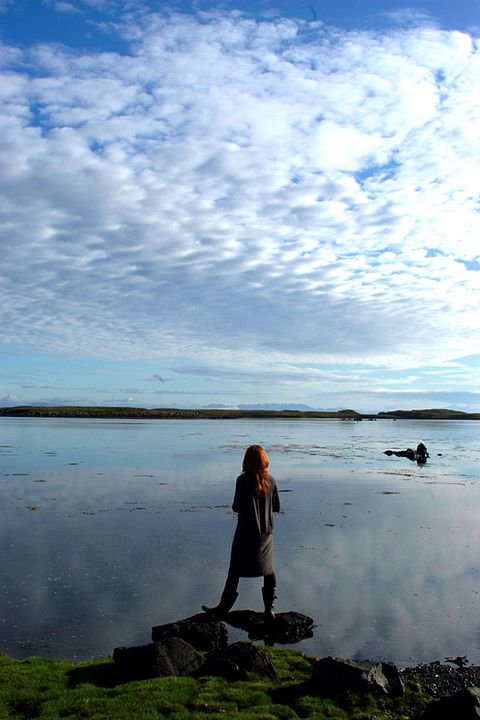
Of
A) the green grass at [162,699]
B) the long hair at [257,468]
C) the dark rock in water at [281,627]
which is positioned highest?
the long hair at [257,468]

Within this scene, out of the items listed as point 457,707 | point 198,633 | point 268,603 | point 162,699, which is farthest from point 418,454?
point 162,699

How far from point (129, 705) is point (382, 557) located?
9147 millimetres

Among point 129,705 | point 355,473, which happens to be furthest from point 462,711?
point 355,473

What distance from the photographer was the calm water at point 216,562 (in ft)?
32.6

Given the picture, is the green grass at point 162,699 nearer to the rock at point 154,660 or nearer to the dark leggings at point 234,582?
the rock at point 154,660

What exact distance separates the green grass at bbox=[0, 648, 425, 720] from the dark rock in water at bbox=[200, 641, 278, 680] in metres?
0.14

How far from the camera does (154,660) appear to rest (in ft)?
26.0

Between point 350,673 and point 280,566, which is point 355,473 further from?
point 350,673

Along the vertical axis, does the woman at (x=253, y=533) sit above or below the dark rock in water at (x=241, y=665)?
above

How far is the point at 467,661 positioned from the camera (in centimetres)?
902

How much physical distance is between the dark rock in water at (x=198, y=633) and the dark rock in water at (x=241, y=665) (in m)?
0.90

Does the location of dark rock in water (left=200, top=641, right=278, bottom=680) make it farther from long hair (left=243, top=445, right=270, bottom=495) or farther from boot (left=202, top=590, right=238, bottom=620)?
long hair (left=243, top=445, right=270, bottom=495)

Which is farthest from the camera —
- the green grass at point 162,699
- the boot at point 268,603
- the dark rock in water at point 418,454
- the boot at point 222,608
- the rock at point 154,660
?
the dark rock in water at point 418,454

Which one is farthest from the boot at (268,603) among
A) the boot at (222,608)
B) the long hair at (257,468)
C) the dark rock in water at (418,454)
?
the dark rock in water at (418,454)
